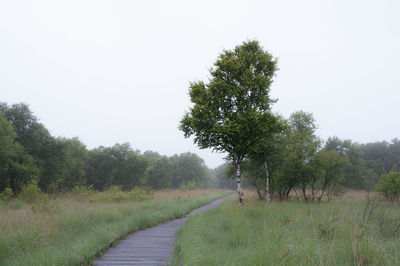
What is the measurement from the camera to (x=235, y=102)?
15.5 metres

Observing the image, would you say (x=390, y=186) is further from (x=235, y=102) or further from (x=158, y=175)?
(x=158, y=175)

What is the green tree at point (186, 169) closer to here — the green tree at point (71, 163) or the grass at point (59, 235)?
the green tree at point (71, 163)

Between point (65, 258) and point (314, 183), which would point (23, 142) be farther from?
point (314, 183)

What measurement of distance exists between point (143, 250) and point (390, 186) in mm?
20868

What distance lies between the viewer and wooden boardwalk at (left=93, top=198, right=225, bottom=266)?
6496mm

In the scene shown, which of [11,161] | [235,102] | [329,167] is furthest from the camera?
[11,161]

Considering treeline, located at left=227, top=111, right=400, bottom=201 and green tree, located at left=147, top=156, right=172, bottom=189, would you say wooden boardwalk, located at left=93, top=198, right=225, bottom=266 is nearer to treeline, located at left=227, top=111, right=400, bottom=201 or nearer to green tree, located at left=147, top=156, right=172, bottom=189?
treeline, located at left=227, top=111, right=400, bottom=201

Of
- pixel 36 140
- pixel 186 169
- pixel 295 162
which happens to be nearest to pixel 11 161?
pixel 36 140

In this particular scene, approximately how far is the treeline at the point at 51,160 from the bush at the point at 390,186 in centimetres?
2534

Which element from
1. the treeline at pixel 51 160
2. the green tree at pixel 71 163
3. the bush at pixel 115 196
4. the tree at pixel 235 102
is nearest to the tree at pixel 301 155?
the tree at pixel 235 102

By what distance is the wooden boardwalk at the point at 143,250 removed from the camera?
650 cm

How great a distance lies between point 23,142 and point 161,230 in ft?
98.0

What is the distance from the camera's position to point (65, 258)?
5.79 meters

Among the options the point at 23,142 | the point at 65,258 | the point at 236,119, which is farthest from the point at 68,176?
the point at 65,258
